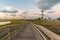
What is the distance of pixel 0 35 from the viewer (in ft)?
46.4
